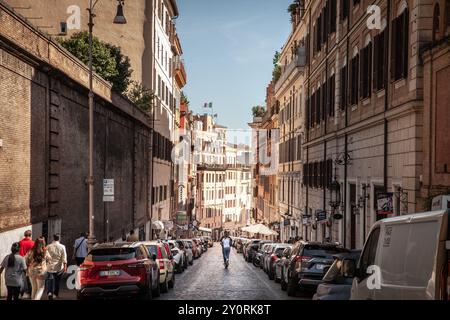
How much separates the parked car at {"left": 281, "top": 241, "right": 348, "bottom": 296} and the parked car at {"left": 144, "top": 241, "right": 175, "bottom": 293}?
13.2 feet

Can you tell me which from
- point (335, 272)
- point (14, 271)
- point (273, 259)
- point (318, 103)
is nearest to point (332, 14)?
point (318, 103)

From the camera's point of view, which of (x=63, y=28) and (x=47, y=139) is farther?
(x=63, y=28)

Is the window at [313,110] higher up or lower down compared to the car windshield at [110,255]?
higher up

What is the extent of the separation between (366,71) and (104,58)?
19862 millimetres

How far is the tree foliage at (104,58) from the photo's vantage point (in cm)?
4384

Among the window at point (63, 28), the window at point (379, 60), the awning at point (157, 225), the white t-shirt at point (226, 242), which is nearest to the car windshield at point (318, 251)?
the window at point (379, 60)

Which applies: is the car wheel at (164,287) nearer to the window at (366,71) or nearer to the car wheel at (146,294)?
the car wheel at (146,294)

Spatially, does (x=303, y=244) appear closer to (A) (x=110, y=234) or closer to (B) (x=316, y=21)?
(A) (x=110, y=234)

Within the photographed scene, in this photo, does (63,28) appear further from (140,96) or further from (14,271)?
(14,271)

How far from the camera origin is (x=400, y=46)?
2417cm

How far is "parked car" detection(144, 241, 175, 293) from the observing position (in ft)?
74.9

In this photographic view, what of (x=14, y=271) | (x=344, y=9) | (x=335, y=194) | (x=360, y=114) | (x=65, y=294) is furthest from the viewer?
(x=335, y=194)

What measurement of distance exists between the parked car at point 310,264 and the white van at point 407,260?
30.7 ft
